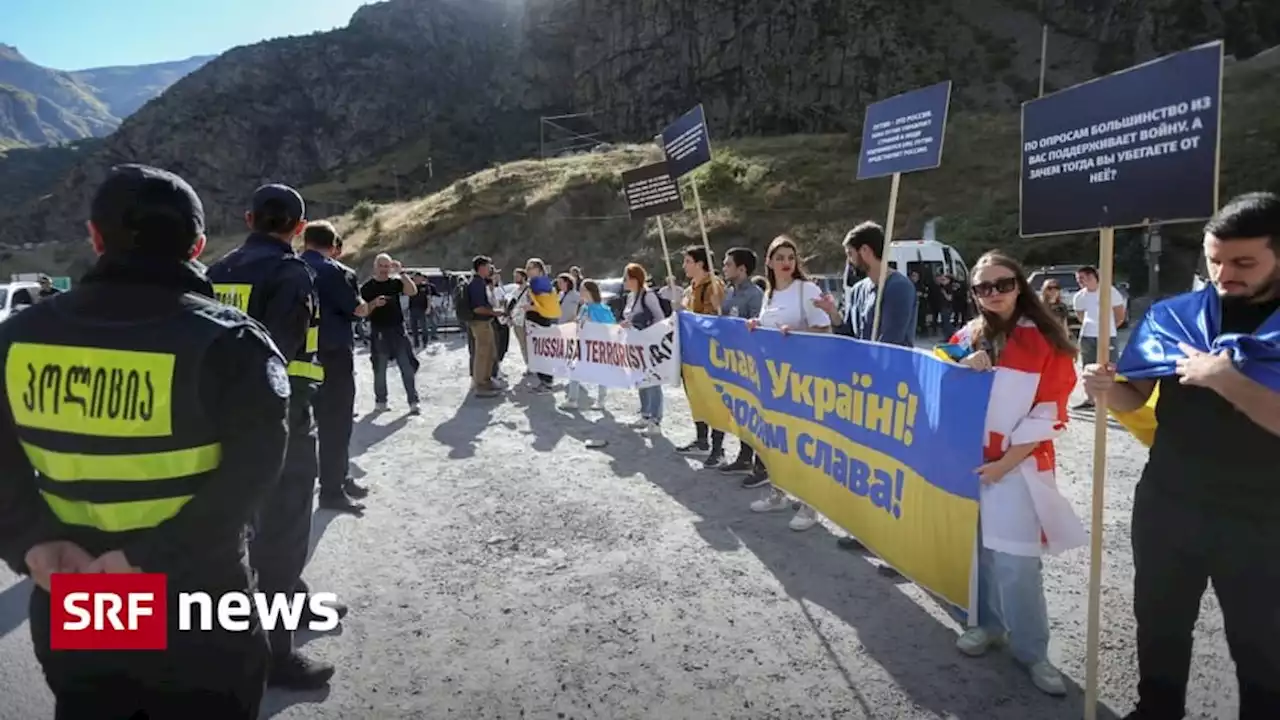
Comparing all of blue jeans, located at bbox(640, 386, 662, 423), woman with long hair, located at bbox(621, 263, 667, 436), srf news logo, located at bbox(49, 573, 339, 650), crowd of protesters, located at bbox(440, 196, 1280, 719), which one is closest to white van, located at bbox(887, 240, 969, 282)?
woman with long hair, located at bbox(621, 263, 667, 436)

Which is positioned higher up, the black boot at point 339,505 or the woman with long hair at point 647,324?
the woman with long hair at point 647,324

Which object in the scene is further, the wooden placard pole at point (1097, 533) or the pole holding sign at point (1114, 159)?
the wooden placard pole at point (1097, 533)

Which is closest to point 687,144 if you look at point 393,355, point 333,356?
point 333,356

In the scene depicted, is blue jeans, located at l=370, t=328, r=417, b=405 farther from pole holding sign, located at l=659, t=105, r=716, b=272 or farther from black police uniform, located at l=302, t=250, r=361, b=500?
pole holding sign, located at l=659, t=105, r=716, b=272

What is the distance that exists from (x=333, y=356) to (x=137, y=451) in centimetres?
382

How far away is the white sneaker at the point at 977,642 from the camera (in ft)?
10.7

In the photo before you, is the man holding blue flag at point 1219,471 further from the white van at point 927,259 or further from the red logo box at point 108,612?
the white van at point 927,259

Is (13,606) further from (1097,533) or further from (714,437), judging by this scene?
(1097,533)

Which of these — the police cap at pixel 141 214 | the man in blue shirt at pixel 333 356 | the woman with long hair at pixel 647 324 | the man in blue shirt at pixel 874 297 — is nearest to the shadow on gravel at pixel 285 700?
the police cap at pixel 141 214

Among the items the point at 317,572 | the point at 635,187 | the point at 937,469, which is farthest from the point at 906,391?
the point at 635,187

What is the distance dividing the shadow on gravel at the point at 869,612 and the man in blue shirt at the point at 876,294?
4.47 ft

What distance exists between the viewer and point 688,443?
761 cm

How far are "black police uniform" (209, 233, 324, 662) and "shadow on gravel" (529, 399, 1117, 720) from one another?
96.8 inches

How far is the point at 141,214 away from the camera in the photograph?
68.6 inches
